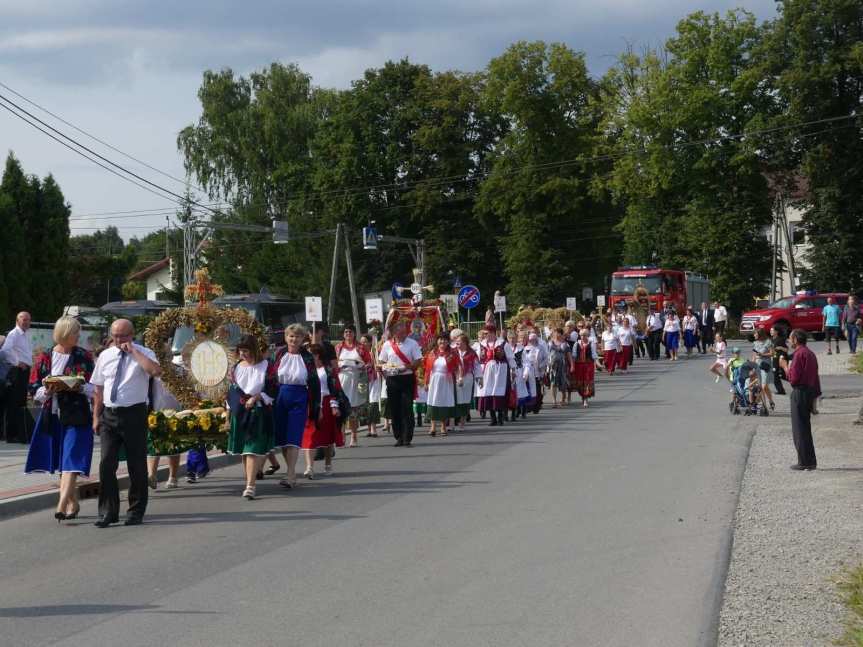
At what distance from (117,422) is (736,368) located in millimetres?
13709

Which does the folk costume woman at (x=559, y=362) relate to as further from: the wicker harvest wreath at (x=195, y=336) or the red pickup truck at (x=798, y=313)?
the red pickup truck at (x=798, y=313)

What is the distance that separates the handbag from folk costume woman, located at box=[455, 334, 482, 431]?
33.2 ft

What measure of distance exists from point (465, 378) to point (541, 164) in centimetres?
4321

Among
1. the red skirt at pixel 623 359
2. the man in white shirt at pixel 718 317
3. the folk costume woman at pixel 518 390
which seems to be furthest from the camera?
the man in white shirt at pixel 718 317

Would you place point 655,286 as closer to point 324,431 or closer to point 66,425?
point 324,431

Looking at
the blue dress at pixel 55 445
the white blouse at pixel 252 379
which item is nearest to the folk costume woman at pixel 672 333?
the white blouse at pixel 252 379

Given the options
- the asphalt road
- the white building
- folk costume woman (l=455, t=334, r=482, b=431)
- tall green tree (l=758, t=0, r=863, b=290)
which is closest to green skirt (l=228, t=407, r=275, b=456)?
the asphalt road

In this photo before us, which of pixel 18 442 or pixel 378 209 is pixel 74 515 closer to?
pixel 18 442

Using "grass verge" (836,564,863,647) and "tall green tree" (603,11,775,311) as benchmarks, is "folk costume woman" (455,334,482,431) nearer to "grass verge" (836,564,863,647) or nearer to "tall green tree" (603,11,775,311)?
"grass verge" (836,564,863,647)

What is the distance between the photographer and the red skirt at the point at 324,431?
14.0m

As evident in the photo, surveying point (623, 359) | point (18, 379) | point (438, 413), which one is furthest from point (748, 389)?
point (623, 359)

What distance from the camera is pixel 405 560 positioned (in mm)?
8742

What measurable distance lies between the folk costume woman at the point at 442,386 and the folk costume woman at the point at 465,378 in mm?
494

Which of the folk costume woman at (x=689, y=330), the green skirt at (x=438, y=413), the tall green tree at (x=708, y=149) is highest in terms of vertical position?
the tall green tree at (x=708, y=149)
